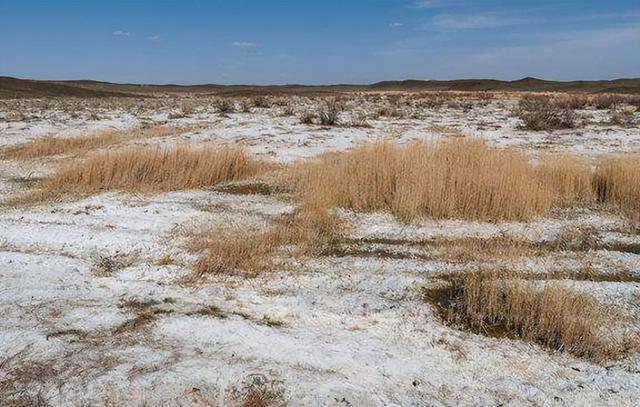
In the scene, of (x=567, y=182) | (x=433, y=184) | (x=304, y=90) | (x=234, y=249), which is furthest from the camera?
(x=304, y=90)

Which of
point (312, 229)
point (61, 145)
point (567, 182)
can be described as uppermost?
point (61, 145)

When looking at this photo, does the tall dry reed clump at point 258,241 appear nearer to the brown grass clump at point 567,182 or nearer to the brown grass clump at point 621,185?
the brown grass clump at point 567,182

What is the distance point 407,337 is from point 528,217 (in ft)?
11.0

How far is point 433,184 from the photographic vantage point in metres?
6.44

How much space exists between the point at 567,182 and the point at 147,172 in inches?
244

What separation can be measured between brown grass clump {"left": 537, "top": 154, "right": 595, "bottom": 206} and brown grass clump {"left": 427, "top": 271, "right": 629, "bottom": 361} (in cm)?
334

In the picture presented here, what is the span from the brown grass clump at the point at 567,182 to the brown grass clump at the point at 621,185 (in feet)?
0.49

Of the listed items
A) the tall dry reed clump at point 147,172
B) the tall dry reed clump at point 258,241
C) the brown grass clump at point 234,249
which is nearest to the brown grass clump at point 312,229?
the tall dry reed clump at point 258,241

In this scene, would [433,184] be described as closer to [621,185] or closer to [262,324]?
[621,185]

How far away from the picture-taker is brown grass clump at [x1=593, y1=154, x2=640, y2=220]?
21.4 ft

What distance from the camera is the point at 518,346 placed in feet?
11.0

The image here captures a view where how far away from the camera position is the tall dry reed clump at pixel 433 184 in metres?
6.25

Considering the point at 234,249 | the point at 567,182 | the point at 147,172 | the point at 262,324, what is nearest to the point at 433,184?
the point at 567,182

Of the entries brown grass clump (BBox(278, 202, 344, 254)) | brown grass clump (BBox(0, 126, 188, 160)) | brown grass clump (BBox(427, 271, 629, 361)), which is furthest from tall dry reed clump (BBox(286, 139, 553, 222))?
brown grass clump (BBox(0, 126, 188, 160))
